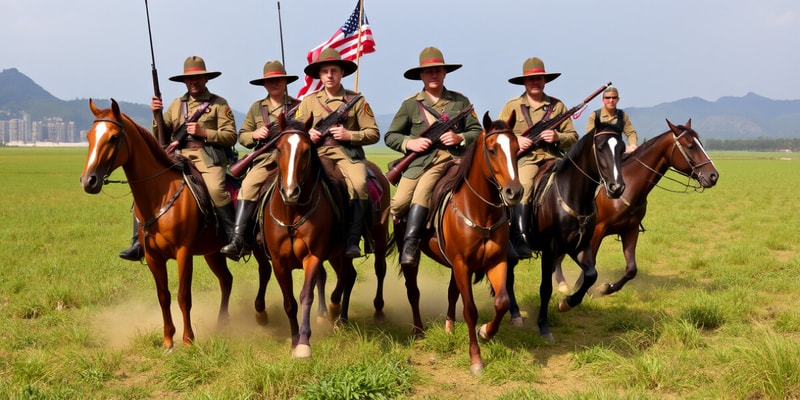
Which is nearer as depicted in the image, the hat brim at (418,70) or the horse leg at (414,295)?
the hat brim at (418,70)

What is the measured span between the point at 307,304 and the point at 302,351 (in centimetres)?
52

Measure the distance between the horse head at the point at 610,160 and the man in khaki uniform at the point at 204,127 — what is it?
4599 mm

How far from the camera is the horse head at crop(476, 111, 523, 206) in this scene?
17.9ft

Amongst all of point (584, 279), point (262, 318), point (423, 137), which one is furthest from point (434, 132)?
point (262, 318)

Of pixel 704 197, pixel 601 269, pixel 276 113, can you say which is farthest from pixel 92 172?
pixel 704 197

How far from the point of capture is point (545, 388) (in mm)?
5793

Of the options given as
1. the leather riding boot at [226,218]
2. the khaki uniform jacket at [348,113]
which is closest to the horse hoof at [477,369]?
the khaki uniform jacket at [348,113]

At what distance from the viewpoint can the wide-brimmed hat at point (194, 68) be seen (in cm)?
785

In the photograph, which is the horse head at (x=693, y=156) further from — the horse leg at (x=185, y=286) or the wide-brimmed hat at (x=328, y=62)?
the horse leg at (x=185, y=286)

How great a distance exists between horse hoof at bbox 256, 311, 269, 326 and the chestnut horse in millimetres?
3498

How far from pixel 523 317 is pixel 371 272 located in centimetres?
450

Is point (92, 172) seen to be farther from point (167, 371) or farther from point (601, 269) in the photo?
point (601, 269)

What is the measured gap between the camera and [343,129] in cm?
735

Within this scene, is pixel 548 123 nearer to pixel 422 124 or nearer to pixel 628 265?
pixel 422 124
